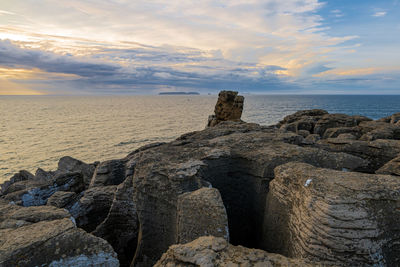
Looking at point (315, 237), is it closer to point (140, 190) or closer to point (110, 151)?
point (140, 190)

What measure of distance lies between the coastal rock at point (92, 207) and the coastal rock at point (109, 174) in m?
1.26

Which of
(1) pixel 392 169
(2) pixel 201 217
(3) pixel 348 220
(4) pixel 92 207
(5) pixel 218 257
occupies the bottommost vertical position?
(4) pixel 92 207

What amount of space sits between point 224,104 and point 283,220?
1047 inches

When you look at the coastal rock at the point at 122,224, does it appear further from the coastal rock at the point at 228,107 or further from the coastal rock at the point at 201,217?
the coastal rock at the point at 228,107

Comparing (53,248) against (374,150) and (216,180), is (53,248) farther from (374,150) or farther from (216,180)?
(374,150)

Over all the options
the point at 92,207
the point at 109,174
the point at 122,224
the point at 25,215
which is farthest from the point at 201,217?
the point at 109,174

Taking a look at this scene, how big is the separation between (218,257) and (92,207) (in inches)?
318

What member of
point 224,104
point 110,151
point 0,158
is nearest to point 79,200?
point 224,104

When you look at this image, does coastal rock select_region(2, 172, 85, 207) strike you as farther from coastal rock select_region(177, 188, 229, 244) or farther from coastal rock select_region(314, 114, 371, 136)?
coastal rock select_region(314, 114, 371, 136)

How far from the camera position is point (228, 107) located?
105 feet

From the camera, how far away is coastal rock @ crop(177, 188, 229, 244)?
5556 millimetres

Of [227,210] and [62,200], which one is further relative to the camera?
[62,200]

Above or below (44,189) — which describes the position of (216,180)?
above


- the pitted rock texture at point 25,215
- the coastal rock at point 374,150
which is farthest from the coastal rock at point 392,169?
the pitted rock texture at point 25,215
